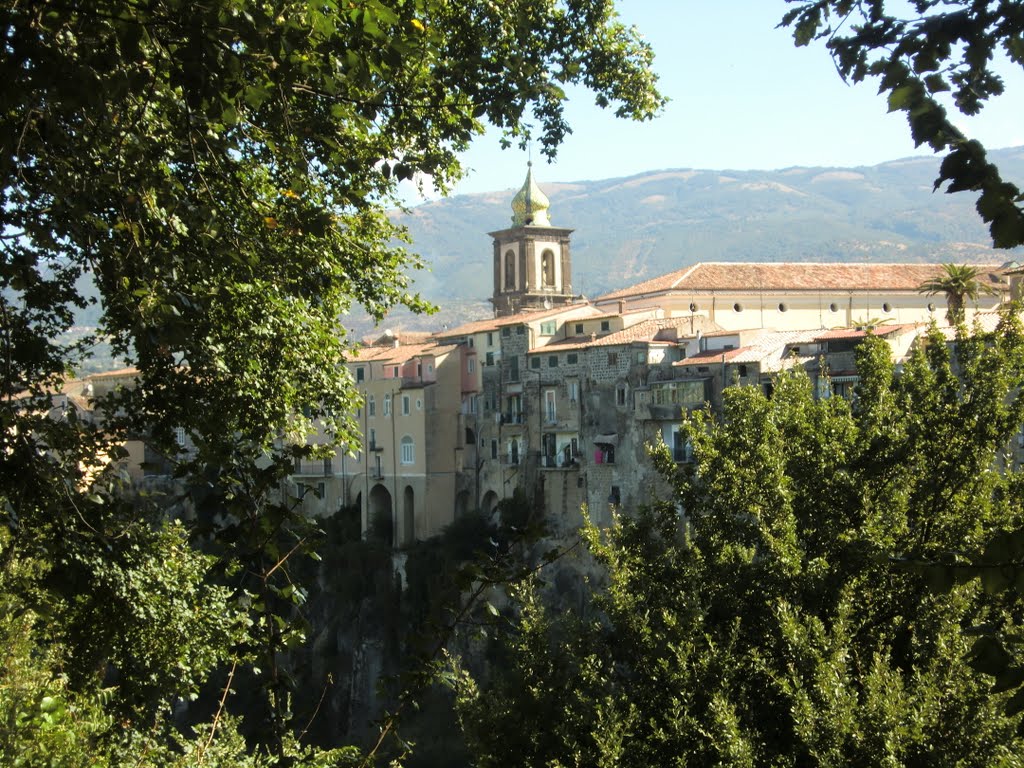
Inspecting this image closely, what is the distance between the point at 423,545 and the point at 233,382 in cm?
4128

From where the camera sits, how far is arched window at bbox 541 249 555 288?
84438mm

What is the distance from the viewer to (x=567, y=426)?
157 feet

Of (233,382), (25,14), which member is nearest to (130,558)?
(233,382)

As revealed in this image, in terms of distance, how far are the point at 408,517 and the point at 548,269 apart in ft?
107

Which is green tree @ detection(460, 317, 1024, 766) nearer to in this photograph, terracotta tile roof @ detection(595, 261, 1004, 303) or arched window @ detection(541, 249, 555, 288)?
terracotta tile roof @ detection(595, 261, 1004, 303)

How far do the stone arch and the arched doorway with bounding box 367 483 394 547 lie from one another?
371cm

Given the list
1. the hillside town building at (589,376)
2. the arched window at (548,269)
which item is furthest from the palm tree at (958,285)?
the arched window at (548,269)

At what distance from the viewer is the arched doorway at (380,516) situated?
184 ft

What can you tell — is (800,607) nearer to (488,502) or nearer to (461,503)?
(488,502)

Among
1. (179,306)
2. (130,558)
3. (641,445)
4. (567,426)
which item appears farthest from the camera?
(567,426)

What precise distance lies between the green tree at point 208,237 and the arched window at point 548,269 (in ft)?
226

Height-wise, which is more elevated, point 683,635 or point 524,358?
point 524,358

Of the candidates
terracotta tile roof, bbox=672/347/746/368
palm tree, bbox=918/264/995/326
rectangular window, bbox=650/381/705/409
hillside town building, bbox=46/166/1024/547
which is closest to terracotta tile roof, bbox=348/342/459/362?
hillside town building, bbox=46/166/1024/547

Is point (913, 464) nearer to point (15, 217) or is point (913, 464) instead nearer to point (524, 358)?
point (15, 217)
